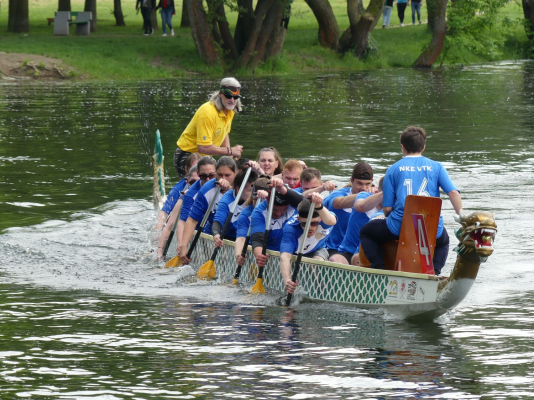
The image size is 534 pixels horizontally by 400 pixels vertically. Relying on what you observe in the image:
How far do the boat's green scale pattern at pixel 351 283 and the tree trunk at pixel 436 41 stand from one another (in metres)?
32.3

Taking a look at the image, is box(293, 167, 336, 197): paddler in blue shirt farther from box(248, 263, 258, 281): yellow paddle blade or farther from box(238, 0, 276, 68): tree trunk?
box(238, 0, 276, 68): tree trunk

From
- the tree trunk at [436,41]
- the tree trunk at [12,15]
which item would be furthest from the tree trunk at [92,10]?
the tree trunk at [436,41]

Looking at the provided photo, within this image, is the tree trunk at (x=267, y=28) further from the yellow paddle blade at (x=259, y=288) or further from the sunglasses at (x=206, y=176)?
the yellow paddle blade at (x=259, y=288)

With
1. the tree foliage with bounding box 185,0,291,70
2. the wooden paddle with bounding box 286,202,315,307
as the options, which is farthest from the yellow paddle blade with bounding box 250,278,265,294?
the tree foliage with bounding box 185,0,291,70

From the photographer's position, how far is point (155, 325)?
9211mm

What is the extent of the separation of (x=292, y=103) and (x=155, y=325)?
72.0 ft

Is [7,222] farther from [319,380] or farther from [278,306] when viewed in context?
[319,380]

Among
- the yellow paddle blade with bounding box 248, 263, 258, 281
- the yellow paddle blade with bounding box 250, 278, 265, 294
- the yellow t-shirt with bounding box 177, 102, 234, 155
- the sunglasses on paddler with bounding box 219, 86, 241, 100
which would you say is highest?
the sunglasses on paddler with bounding box 219, 86, 241, 100

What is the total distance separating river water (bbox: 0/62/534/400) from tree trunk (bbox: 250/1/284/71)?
13.8 metres

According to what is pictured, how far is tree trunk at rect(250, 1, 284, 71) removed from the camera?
1516 inches

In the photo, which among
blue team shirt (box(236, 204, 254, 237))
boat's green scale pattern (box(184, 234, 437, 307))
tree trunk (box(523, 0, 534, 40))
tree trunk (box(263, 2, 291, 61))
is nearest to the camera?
boat's green scale pattern (box(184, 234, 437, 307))

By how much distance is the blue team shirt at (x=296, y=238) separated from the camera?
33.2 ft

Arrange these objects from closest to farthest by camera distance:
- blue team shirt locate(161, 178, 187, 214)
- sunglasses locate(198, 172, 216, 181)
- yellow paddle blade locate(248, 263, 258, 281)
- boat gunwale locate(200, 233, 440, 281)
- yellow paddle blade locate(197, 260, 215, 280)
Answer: boat gunwale locate(200, 233, 440, 281) < yellow paddle blade locate(248, 263, 258, 281) < yellow paddle blade locate(197, 260, 215, 280) < sunglasses locate(198, 172, 216, 181) < blue team shirt locate(161, 178, 187, 214)

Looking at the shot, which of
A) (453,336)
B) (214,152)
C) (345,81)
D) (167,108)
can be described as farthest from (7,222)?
(345,81)
